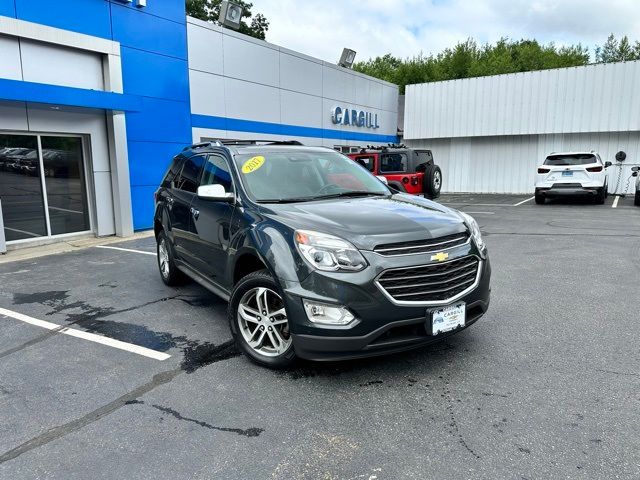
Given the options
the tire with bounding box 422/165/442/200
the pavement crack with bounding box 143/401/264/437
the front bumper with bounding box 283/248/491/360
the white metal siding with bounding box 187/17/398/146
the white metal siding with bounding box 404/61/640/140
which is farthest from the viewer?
the white metal siding with bounding box 404/61/640/140

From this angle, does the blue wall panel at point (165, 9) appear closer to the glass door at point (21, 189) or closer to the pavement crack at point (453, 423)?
the glass door at point (21, 189)

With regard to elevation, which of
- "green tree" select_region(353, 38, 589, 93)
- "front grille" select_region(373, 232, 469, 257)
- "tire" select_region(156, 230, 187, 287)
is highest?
"green tree" select_region(353, 38, 589, 93)

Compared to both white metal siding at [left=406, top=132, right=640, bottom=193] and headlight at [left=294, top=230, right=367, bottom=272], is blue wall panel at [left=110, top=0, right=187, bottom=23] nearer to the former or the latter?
headlight at [left=294, top=230, right=367, bottom=272]

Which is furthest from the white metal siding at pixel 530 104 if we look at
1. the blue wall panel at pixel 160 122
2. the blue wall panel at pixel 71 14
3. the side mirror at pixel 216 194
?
the side mirror at pixel 216 194

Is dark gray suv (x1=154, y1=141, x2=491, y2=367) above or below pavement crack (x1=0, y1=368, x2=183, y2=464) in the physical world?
above

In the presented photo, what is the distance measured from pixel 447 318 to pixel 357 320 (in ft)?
→ 2.34

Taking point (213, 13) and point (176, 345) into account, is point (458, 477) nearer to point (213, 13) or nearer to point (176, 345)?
point (176, 345)

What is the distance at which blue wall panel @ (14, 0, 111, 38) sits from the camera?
9.29 m

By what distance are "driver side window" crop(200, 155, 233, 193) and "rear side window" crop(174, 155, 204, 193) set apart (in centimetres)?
20

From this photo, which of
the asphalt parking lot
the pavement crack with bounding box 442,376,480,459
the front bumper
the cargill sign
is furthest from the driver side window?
the cargill sign

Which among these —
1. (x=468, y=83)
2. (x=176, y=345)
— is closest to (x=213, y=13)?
(x=468, y=83)

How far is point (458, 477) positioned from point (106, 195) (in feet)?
35.2

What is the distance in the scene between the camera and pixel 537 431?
2.79 metres

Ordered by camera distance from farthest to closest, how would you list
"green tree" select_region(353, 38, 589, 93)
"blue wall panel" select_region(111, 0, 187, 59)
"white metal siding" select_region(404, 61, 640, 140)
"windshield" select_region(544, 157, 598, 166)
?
"green tree" select_region(353, 38, 589, 93)
"white metal siding" select_region(404, 61, 640, 140)
"windshield" select_region(544, 157, 598, 166)
"blue wall panel" select_region(111, 0, 187, 59)
